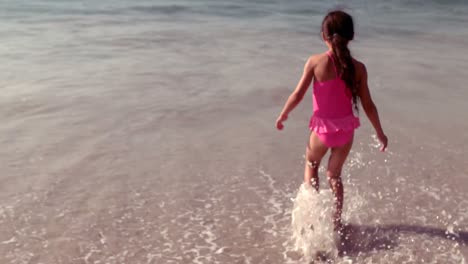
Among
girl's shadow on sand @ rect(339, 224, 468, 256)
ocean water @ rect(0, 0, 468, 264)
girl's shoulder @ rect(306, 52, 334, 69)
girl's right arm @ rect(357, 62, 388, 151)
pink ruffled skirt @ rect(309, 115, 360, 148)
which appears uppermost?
girl's shoulder @ rect(306, 52, 334, 69)

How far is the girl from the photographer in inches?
144

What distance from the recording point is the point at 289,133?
6.03m

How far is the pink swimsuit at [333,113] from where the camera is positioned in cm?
376

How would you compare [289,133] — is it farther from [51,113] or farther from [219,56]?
[219,56]

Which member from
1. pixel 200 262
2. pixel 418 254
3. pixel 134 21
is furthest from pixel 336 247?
pixel 134 21

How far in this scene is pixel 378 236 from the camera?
412cm

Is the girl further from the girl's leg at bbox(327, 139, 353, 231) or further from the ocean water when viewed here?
the ocean water

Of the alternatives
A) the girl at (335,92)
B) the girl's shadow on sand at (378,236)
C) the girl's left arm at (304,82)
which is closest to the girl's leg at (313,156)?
the girl at (335,92)

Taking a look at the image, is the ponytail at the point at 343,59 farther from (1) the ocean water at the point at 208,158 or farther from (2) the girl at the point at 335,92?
(1) the ocean water at the point at 208,158

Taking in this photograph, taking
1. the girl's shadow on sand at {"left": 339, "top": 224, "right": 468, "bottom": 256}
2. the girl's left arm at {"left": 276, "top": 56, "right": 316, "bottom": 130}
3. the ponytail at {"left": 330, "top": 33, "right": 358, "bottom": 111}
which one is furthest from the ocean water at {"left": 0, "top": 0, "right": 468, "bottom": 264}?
the ponytail at {"left": 330, "top": 33, "right": 358, "bottom": 111}

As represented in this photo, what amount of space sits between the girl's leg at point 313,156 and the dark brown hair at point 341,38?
440 mm

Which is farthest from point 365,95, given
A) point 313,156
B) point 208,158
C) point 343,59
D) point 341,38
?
point 208,158

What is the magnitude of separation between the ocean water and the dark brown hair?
841 millimetres

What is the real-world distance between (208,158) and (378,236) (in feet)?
5.88
